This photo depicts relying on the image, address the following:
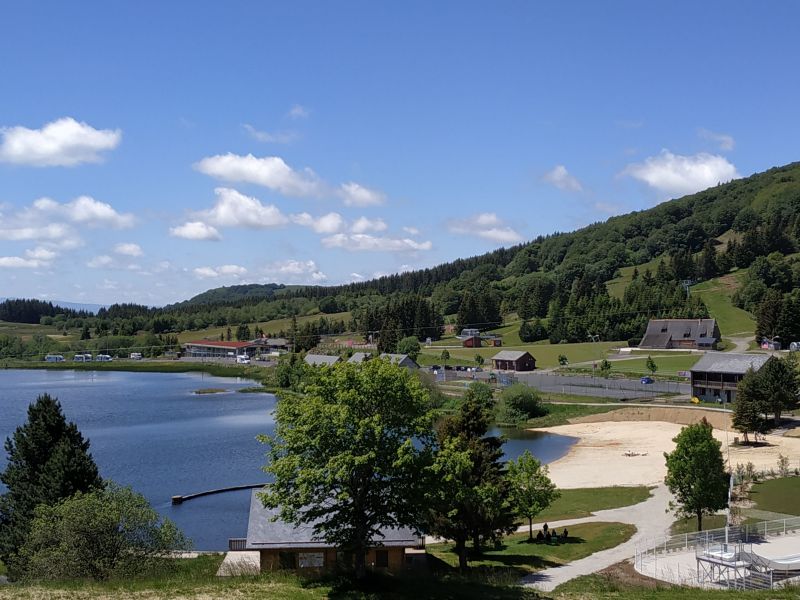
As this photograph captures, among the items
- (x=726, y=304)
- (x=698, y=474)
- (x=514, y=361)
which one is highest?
(x=726, y=304)

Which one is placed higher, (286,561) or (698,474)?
(698,474)

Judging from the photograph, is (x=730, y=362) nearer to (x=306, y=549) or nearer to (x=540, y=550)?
(x=540, y=550)

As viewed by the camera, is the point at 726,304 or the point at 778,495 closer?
the point at 778,495

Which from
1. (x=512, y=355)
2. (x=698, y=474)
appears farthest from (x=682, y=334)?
(x=698, y=474)

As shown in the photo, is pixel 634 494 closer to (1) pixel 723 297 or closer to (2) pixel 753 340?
(2) pixel 753 340

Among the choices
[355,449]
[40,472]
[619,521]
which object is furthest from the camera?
[619,521]

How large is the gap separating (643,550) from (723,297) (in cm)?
13908

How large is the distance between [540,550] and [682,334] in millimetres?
105875

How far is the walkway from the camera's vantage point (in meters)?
28.2

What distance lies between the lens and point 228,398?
394ft

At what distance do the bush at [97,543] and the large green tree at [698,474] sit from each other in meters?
23.4

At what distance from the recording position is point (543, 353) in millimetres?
138000

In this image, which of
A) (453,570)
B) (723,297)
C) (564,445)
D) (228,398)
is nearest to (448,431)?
(453,570)

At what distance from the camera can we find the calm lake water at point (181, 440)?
49.8 m
